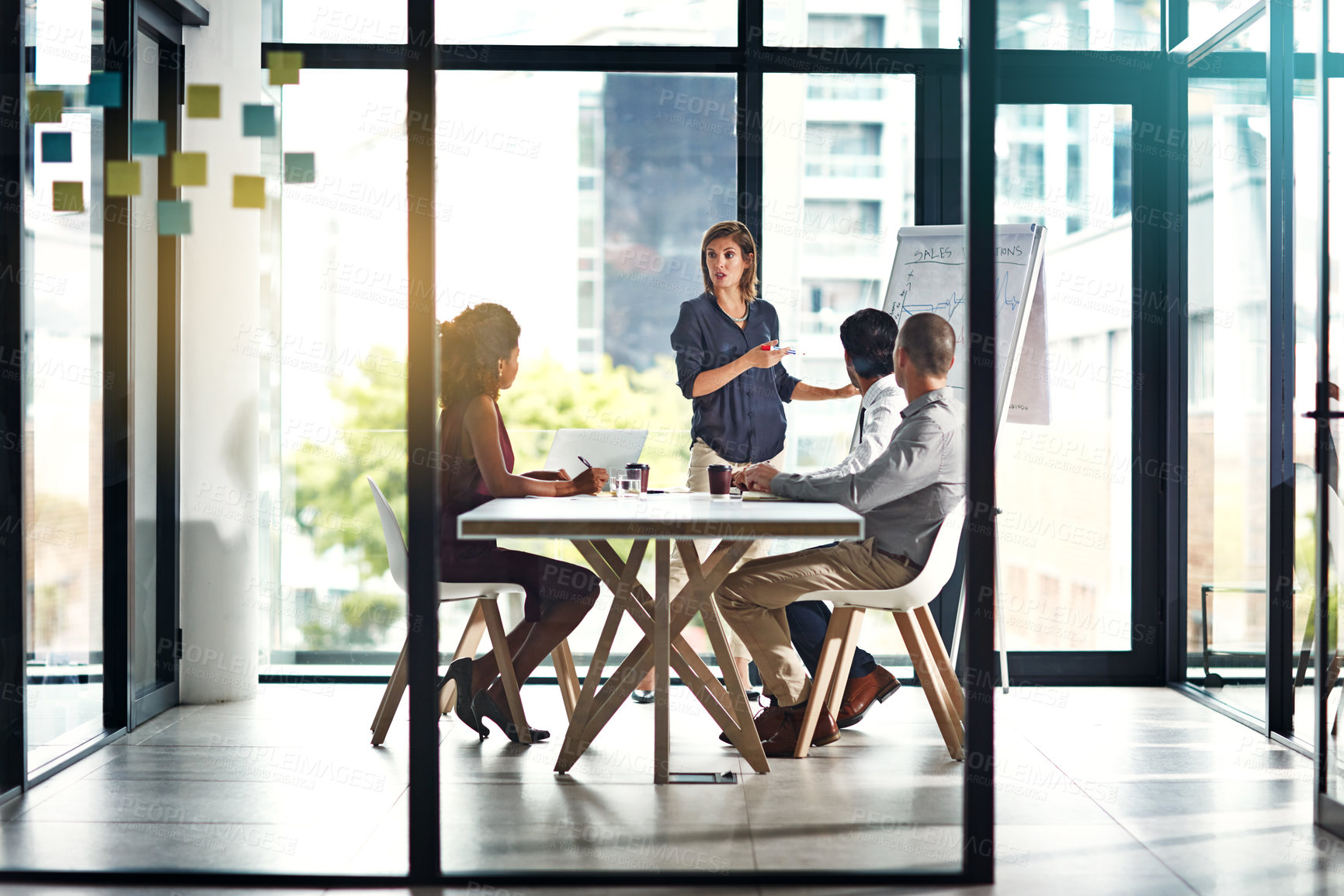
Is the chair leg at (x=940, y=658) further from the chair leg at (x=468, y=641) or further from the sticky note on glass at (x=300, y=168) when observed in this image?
the sticky note on glass at (x=300, y=168)

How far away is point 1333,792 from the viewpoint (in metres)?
3.01

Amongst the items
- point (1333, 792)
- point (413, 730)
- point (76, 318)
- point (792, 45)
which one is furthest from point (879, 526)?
point (76, 318)

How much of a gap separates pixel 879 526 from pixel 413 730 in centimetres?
160

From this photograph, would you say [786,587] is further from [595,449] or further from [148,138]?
[148,138]

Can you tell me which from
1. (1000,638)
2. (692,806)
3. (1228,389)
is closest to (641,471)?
(692,806)

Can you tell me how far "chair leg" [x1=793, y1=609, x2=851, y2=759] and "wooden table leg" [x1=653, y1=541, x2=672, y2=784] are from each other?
0.50 m

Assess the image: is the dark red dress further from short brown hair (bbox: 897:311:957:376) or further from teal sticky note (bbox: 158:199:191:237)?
short brown hair (bbox: 897:311:957:376)

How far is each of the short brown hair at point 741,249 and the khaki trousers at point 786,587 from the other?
112cm

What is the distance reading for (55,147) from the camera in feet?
11.0

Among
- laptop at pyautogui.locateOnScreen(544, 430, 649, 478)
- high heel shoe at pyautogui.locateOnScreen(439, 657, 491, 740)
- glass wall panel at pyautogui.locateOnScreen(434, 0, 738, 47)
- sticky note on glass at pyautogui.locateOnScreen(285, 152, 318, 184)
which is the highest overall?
glass wall panel at pyautogui.locateOnScreen(434, 0, 738, 47)

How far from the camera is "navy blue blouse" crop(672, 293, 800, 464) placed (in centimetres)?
430

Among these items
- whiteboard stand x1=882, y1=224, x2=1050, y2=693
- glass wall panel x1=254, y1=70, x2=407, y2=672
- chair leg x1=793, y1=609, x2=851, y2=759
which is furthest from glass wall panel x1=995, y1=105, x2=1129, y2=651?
glass wall panel x1=254, y1=70, x2=407, y2=672

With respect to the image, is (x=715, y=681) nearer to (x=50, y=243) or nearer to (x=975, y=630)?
(x=975, y=630)

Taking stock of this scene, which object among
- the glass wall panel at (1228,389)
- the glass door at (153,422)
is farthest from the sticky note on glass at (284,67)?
the glass wall panel at (1228,389)
